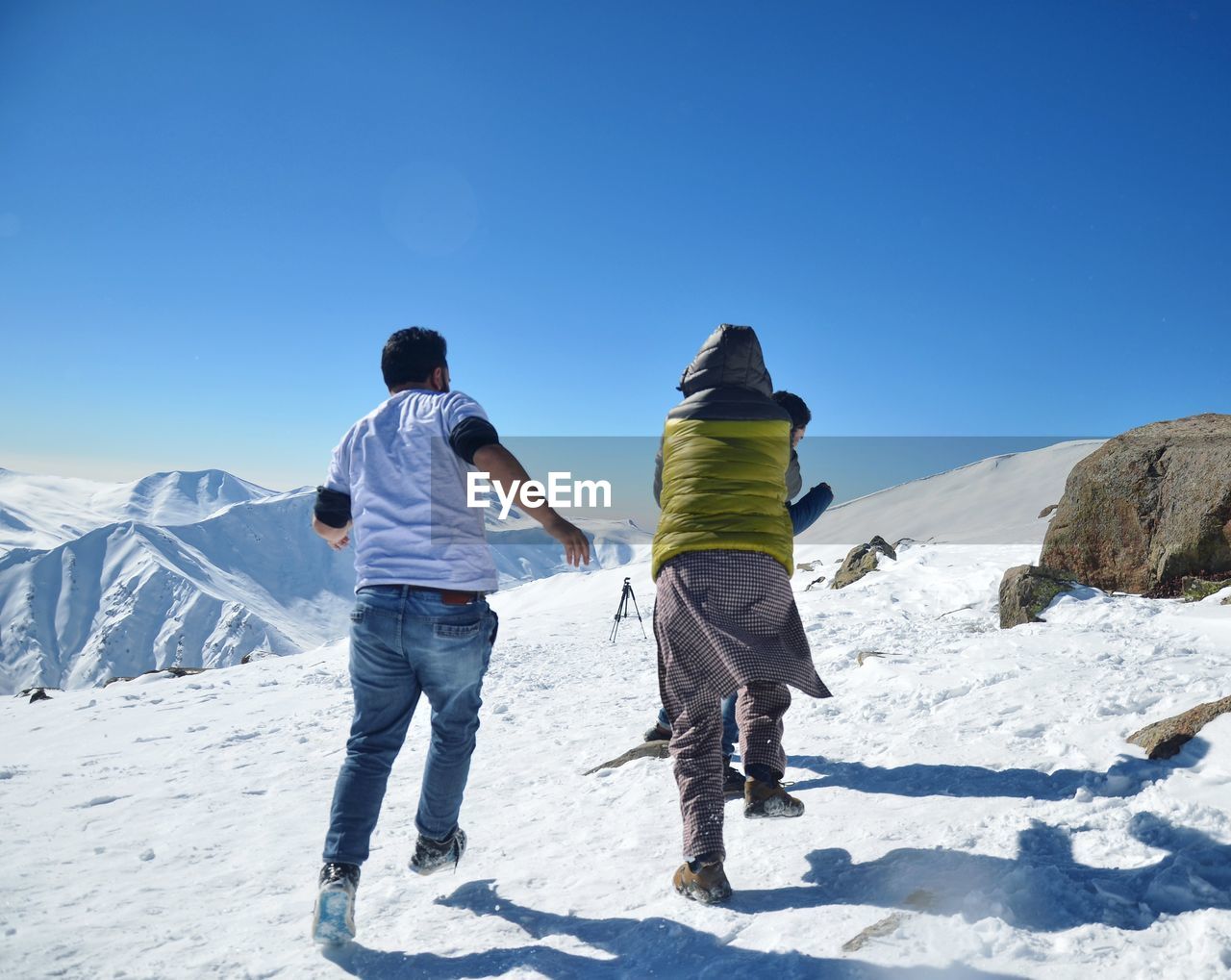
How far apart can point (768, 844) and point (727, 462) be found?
1.60 metres

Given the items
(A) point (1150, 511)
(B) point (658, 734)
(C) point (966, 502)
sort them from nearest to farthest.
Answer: (B) point (658, 734), (A) point (1150, 511), (C) point (966, 502)

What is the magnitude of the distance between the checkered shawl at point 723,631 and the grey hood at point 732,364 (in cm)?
72

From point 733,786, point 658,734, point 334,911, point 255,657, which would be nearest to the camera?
point 334,911

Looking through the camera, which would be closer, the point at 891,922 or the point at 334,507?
the point at 891,922

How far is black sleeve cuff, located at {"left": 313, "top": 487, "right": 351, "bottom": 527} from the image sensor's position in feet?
10.1

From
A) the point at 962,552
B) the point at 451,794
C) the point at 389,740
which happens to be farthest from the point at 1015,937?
the point at 962,552

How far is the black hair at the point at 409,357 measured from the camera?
3.05m

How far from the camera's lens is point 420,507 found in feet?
9.10

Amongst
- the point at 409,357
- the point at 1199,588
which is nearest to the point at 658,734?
the point at 409,357

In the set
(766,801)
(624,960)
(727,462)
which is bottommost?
(624,960)

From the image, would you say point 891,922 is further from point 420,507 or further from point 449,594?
point 420,507

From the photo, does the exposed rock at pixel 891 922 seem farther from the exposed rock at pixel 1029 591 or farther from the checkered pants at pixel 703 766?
the exposed rock at pixel 1029 591

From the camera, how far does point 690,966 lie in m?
2.21

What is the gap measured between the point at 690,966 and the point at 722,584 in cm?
125
